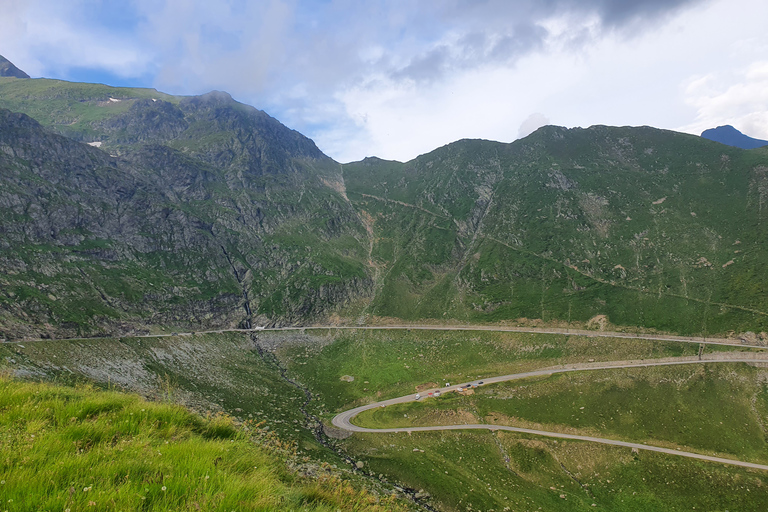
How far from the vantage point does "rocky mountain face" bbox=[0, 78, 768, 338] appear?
331 ft

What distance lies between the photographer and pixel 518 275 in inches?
5763

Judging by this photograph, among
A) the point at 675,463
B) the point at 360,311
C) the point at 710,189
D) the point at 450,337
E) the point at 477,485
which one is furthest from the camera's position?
the point at 710,189

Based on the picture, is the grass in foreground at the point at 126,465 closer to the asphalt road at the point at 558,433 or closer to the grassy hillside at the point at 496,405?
the grassy hillside at the point at 496,405

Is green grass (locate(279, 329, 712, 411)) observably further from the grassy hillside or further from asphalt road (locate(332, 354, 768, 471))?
asphalt road (locate(332, 354, 768, 471))

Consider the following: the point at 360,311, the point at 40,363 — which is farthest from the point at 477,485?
the point at 360,311

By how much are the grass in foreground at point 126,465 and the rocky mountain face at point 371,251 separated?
95.2 metres

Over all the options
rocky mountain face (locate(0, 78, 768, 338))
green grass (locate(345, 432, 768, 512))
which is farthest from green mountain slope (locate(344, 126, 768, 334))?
green grass (locate(345, 432, 768, 512))

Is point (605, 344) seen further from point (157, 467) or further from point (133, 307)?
point (133, 307)

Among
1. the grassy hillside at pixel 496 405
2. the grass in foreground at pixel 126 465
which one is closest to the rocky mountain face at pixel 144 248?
the grassy hillside at pixel 496 405

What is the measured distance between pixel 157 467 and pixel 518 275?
509 feet

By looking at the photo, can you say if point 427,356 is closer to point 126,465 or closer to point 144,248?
point 126,465

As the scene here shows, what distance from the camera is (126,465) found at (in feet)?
15.3

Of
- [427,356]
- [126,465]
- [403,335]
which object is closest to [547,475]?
[427,356]

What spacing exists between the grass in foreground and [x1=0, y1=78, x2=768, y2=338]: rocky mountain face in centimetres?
9516
